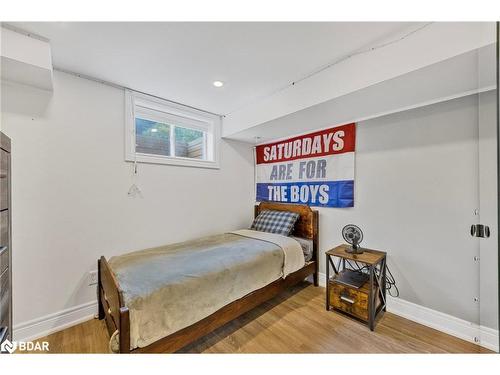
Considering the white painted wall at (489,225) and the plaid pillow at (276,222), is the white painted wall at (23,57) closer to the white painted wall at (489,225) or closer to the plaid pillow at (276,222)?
the plaid pillow at (276,222)

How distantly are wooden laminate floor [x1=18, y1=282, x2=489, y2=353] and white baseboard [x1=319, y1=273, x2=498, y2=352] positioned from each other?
0.18 ft

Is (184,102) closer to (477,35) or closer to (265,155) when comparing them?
(265,155)

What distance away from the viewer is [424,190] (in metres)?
1.88

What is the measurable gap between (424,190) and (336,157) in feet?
2.95

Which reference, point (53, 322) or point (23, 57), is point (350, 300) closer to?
point (53, 322)

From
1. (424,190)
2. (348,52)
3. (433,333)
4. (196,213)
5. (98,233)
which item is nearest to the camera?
(348,52)

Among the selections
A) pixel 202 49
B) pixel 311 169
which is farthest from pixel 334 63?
pixel 311 169

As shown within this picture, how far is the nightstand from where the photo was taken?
1.79m

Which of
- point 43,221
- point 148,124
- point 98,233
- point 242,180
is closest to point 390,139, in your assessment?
point 242,180

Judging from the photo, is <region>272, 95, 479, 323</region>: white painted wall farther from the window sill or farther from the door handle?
the window sill

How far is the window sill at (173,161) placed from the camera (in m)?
2.27

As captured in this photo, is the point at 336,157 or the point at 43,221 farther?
the point at 336,157

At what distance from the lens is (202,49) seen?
1559 millimetres

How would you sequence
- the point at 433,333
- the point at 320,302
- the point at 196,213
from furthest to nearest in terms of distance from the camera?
the point at 196,213, the point at 320,302, the point at 433,333
